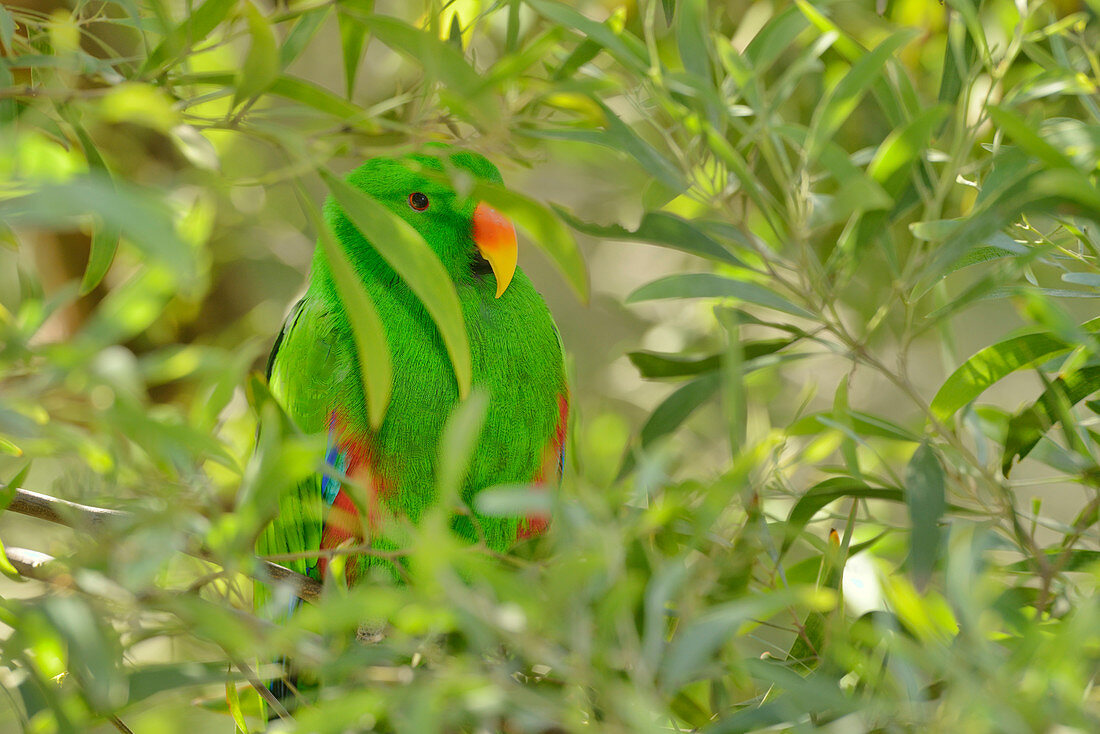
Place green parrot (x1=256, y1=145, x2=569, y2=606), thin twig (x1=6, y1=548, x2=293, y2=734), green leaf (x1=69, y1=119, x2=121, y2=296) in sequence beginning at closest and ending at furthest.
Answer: thin twig (x1=6, y1=548, x2=293, y2=734), green leaf (x1=69, y1=119, x2=121, y2=296), green parrot (x1=256, y1=145, x2=569, y2=606)

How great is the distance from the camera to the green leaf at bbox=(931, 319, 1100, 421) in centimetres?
102

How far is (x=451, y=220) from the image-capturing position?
1.62 meters

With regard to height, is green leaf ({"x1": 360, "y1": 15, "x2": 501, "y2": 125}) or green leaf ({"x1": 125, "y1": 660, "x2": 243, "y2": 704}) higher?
green leaf ({"x1": 360, "y1": 15, "x2": 501, "y2": 125})

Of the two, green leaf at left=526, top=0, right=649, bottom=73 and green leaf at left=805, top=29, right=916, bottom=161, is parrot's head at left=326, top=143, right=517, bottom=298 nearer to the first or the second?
green leaf at left=526, top=0, right=649, bottom=73

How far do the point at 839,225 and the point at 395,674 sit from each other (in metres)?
1.53

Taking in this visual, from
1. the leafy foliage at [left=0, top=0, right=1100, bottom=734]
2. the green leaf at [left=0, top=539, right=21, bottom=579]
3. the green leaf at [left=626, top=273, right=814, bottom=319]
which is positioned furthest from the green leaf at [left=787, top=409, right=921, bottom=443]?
the green leaf at [left=0, top=539, right=21, bottom=579]

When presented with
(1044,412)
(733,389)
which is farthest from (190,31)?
(1044,412)

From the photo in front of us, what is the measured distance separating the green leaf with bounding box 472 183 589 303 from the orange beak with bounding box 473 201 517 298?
641mm

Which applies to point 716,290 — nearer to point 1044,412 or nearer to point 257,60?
point 1044,412

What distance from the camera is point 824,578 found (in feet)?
3.58

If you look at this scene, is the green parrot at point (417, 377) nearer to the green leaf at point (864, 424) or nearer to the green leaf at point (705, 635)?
the green leaf at point (864, 424)

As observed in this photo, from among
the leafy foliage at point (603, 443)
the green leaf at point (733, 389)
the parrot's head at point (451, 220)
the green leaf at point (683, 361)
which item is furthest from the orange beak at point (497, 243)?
the green leaf at point (733, 389)

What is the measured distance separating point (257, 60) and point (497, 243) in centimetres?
71

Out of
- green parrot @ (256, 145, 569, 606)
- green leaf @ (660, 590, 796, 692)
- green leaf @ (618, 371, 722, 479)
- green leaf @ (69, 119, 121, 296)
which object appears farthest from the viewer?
green parrot @ (256, 145, 569, 606)
